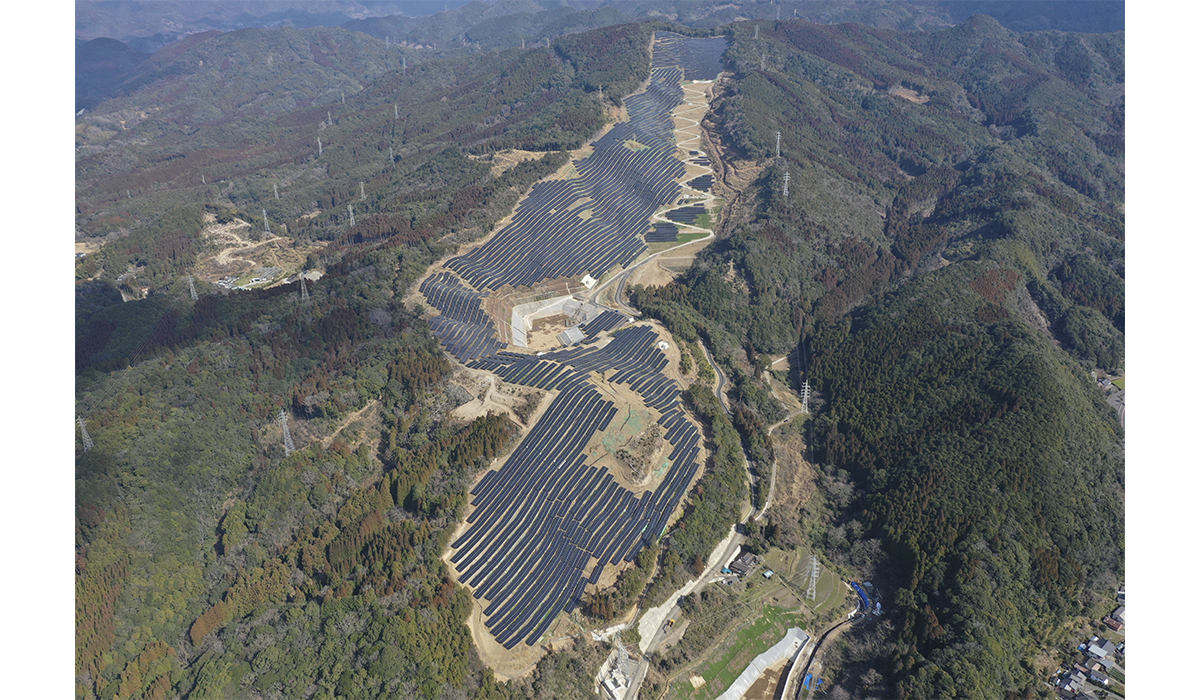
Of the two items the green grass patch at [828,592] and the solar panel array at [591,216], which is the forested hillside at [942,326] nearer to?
the green grass patch at [828,592]

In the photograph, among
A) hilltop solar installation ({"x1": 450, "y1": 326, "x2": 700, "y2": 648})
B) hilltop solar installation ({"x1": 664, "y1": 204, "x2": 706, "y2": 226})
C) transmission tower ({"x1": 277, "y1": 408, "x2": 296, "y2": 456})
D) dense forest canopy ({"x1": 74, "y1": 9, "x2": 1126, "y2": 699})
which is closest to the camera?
dense forest canopy ({"x1": 74, "y1": 9, "x2": 1126, "y2": 699})

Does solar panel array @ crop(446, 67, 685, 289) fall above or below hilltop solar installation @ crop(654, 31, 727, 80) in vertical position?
below

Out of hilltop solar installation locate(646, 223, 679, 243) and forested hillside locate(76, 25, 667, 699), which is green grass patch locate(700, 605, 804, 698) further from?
hilltop solar installation locate(646, 223, 679, 243)

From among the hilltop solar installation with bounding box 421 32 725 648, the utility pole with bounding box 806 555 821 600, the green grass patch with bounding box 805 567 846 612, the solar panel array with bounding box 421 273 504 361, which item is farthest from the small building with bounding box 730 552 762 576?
the solar panel array with bounding box 421 273 504 361

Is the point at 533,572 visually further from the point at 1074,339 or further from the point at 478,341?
the point at 1074,339

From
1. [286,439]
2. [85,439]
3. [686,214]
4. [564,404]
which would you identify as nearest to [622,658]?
[564,404]

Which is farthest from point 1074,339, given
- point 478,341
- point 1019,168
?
point 478,341

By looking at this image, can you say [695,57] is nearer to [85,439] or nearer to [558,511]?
[558,511]
